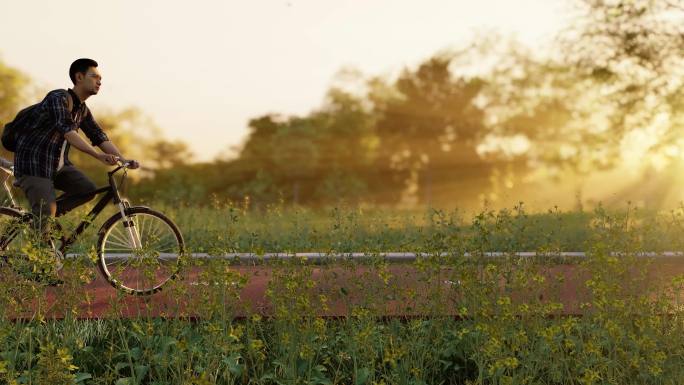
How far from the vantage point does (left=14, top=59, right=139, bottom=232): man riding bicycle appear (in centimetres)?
766

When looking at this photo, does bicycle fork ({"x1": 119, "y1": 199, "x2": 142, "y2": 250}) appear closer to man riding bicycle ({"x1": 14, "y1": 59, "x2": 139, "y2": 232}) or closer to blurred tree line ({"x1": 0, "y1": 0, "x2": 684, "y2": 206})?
man riding bicycle ({"x1": 14, "y1": 59, "x2": 139, "y2": 232})

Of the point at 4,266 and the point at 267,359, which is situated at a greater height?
the point at 4,266

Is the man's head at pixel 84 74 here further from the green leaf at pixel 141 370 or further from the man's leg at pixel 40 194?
the green leaf at pixel 141 370

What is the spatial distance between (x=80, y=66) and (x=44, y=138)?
2.68 feet

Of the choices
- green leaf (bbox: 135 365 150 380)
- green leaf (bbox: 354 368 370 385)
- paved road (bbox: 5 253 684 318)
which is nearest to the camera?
green leaf (bbox: 354 368 370 385)

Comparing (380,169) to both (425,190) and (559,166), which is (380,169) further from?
(559,166)

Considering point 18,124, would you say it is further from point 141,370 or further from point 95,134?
point 141,370

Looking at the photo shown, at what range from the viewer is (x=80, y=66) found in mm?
7809

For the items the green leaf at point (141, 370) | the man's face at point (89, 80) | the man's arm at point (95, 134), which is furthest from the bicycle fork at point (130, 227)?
the green leaf at point (141, 370)

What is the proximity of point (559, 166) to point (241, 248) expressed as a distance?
3865 cm

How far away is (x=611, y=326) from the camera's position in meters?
5.37

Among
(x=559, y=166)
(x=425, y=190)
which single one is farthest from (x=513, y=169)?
(x=425, y=190)

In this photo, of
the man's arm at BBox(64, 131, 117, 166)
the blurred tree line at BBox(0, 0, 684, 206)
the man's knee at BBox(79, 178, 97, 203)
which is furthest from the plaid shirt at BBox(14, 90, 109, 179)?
the blurred tree line at BBox(0, 0, 684, 206)

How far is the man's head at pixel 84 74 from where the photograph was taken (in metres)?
7.81
